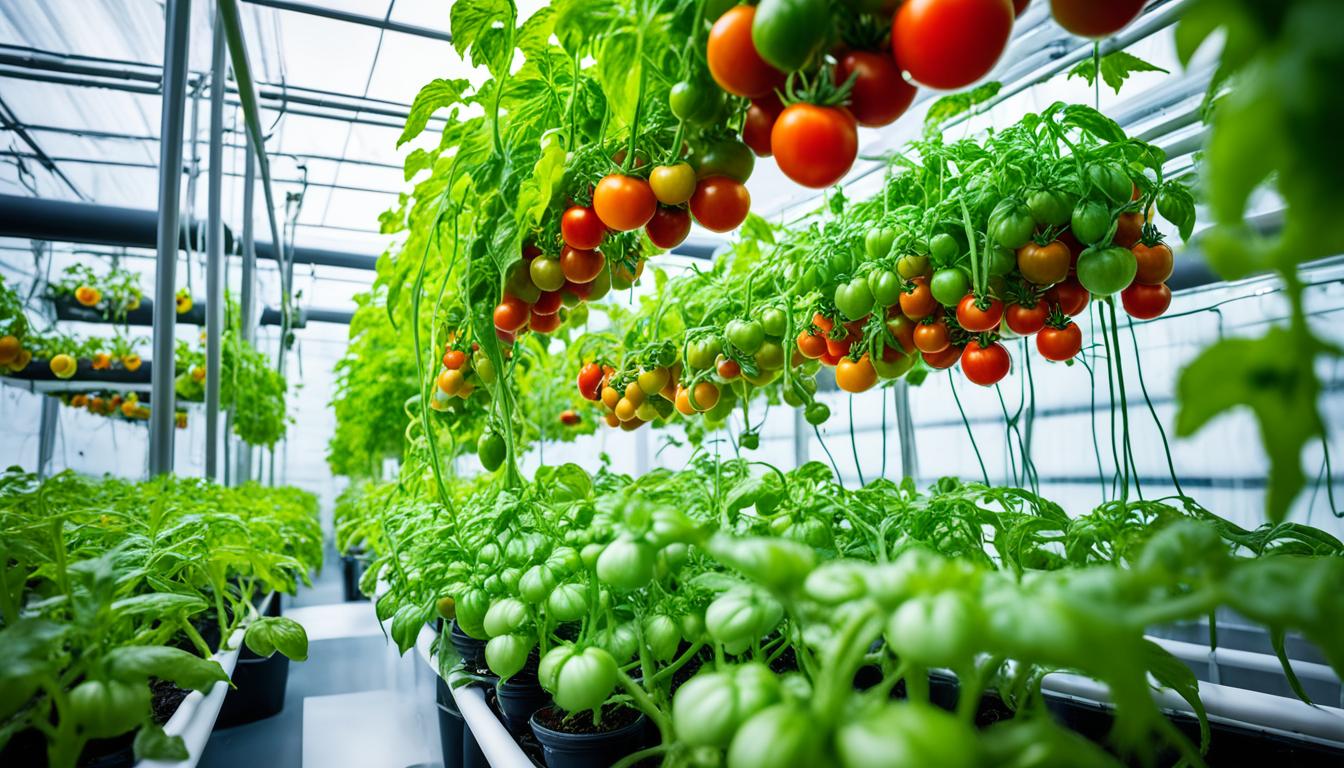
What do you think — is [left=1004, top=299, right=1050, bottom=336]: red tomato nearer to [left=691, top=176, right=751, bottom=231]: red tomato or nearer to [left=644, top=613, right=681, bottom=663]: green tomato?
[left=691, top=176, right=751, bottom=231]: red tomato

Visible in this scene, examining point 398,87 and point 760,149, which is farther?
point 398,87

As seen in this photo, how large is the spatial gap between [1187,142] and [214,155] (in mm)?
3023

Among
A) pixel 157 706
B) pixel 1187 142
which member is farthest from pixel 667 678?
pixel 1187 142

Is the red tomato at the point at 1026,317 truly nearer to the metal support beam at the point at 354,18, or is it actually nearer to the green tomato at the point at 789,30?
the green tomato at the point at 789,30

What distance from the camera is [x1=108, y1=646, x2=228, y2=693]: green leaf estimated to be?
518mm

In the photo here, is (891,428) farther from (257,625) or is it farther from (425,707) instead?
(257,625)

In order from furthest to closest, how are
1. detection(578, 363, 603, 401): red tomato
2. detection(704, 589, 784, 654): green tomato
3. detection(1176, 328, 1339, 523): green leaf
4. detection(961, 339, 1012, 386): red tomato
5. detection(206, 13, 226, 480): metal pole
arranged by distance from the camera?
detection(206, 13, 226, 480): metal pole → detection(578, 363, 603, 401): red tomato → detection(961, 339, 1012, 386): red tomato → detection(704, 589, 784, 654): green tomato → detection(1176, 328, 1339, 523): green leaf

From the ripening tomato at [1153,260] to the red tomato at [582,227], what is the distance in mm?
609

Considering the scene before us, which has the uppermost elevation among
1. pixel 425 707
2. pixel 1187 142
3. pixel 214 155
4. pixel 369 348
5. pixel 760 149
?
pixel 214 155

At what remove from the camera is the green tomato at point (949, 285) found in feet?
2.70

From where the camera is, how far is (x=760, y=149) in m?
0.57

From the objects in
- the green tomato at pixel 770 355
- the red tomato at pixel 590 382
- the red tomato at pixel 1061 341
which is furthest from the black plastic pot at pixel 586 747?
the red tomato at pixel 590 382

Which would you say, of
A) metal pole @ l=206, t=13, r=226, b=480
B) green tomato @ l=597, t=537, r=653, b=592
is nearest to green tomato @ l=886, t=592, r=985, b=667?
green tomato @ l=597, t=537, r=653, b=592

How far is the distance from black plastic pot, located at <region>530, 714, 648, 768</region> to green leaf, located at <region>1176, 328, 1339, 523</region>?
2.02 ft
